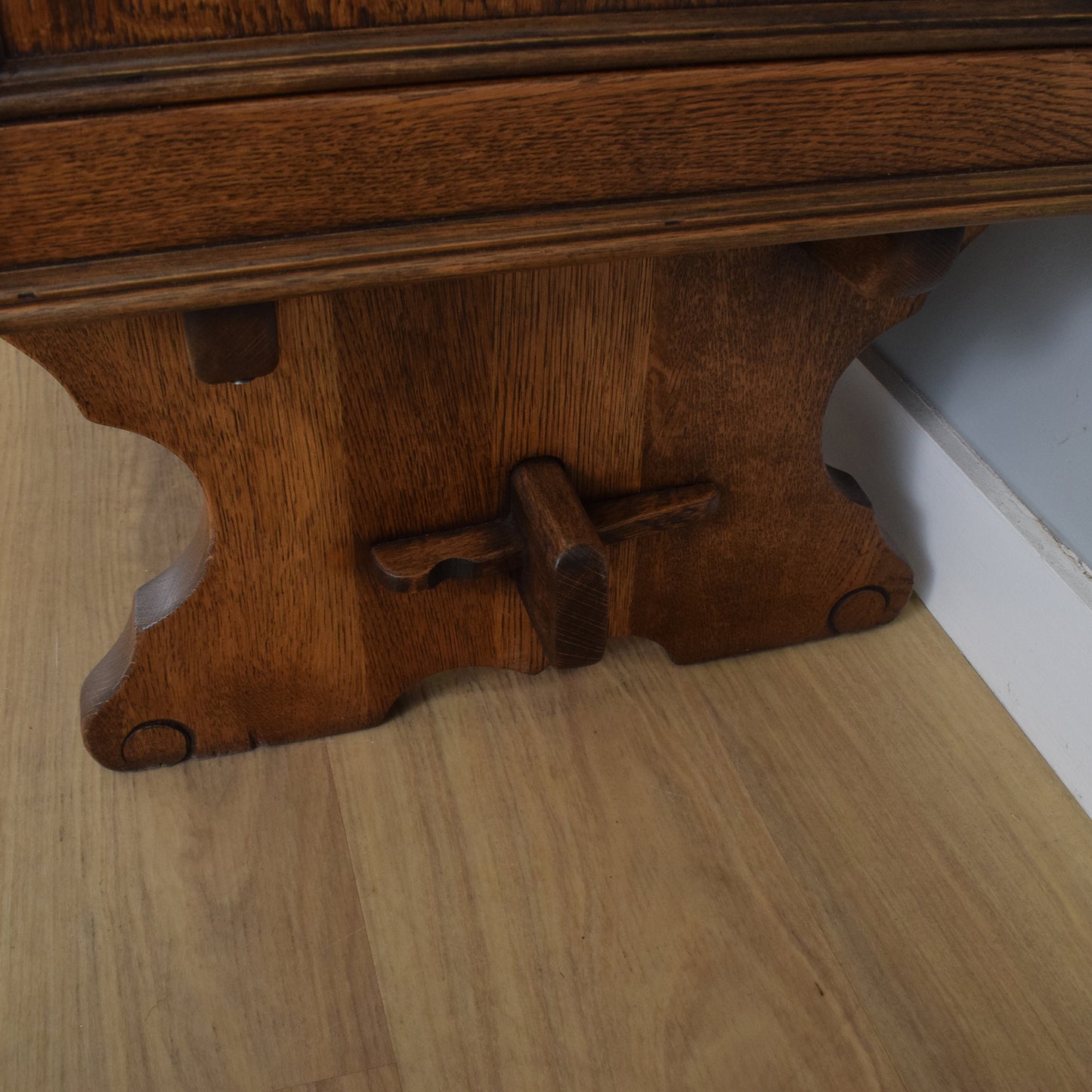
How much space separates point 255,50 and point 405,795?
512mm

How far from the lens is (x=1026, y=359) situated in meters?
0.84

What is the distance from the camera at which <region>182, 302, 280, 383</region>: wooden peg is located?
21.0 inches

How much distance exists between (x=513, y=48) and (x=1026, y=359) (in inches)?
21.0

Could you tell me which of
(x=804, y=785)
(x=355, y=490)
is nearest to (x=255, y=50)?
(x=355, y=490)

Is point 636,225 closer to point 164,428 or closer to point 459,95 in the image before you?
point 459,95

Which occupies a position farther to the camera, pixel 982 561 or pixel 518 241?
pixel 982 561

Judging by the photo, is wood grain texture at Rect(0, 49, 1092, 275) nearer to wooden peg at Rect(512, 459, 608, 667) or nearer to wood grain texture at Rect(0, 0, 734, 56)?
wood grain texture at Rect(0, 0, 734, 56)

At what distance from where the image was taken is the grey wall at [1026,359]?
0.79 m

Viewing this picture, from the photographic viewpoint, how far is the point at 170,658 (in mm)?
756

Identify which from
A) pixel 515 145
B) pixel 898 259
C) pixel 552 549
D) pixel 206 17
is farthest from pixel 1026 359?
pixel 206 17

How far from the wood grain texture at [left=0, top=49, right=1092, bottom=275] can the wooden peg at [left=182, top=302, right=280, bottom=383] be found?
7 cm

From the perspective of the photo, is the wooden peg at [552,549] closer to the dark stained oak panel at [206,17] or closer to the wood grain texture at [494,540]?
the wood grain texture at [494,540]

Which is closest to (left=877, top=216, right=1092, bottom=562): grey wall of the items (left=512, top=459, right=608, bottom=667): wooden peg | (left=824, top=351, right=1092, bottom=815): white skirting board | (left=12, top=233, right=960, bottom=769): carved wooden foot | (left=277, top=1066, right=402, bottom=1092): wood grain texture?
(left=824, top=351, right=1092, bottom=815): white skirting board

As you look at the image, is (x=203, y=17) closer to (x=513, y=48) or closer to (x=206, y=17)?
(x=206, y=17)
